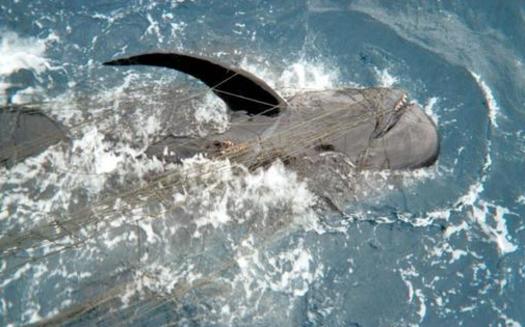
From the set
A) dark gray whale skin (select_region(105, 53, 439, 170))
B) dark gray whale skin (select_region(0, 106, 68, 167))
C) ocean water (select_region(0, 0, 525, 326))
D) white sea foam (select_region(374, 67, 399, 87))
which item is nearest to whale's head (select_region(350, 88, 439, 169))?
dark gray whale skin (select_region(105, 53, 439, 170))

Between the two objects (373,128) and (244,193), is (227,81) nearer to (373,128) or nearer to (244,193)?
(244,193)

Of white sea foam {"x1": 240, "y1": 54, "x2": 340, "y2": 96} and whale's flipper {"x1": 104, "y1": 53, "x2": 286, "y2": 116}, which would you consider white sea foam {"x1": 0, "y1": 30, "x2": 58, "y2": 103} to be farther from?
white sea foam {"x1": 240, "y1": 54, "x2": 340, "y2": 96}

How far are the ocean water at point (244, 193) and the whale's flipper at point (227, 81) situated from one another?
0.65 meters

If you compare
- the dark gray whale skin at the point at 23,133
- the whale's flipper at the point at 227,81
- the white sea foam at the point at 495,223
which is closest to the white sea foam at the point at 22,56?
the dark gray whale skin at the point at 23,133

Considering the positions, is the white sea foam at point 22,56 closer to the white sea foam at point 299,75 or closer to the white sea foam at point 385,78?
the white sea foam at point 299,75

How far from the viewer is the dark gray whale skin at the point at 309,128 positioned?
11.0 metres

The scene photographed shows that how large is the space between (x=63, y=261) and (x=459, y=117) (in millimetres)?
8397

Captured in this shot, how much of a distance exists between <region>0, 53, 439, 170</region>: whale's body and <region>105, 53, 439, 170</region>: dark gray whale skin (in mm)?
18

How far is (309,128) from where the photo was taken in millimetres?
11250

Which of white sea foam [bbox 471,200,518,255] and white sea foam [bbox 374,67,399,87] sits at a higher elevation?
white sea foam [bbox 374,67,399,87]

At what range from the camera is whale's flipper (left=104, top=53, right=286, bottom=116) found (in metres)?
10.1

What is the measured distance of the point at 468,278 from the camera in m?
11.3

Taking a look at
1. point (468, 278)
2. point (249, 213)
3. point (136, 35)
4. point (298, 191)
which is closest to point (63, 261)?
point (249, 213)

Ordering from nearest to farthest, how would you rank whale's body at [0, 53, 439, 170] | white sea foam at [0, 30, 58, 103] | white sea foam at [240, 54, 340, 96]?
whale's body at [0, 53, 439, 170]
white sea foam at [0, 30, 58, 103]
white sea foam at [240, 54, 340, 96]
